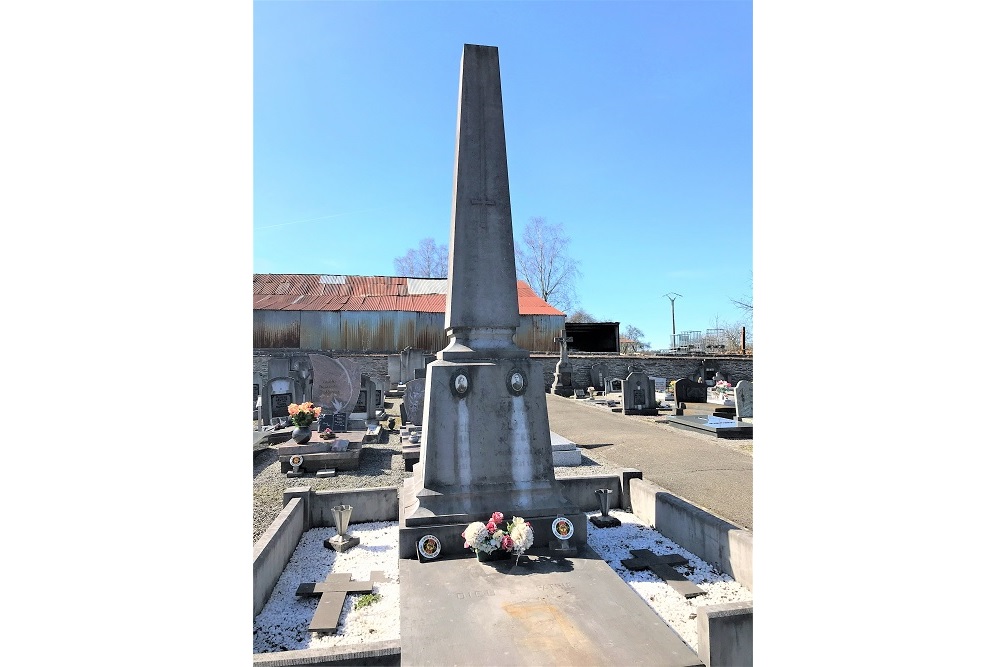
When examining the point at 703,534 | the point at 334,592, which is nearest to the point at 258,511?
the point at 334,592

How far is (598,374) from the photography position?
82.4 ft

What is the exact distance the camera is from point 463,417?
482 centimetres

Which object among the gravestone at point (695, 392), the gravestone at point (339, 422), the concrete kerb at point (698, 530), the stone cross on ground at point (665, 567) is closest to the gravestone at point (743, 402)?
the gravestone at point (695, 392)

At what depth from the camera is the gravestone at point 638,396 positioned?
1608 cm

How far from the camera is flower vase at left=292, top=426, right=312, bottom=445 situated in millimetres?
9512

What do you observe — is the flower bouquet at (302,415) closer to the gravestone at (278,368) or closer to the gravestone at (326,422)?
the gravestone at (326,422)

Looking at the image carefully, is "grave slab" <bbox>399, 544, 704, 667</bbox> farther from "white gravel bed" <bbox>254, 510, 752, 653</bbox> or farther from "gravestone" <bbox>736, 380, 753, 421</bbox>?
"gravestone" <bbox>736, 380, 753, 421</bbox>

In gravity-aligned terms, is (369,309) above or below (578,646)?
above

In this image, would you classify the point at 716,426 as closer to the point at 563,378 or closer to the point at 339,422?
the point at 339,422

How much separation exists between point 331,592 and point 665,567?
3.11 m

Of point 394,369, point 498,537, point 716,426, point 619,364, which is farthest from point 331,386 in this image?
point 619,364

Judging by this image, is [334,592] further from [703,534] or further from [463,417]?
[703,534]

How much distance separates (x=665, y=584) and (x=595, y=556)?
Result: 66 centimetres

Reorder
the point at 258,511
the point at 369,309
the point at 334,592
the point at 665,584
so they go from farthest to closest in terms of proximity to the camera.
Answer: the point at 369,309
the point at 258,511
the point at 665,584
the point at 334,592
